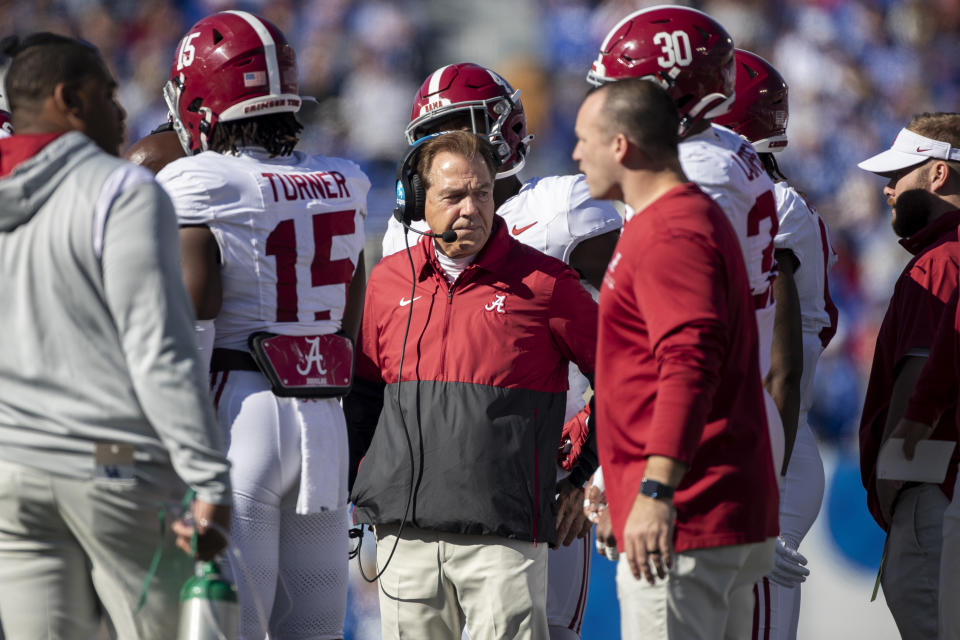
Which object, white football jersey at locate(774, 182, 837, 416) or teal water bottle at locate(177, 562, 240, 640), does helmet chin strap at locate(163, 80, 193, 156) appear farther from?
white football jersey at locate(774, 182, 837, 416)

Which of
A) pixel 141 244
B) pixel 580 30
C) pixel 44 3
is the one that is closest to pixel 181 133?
pixel 141 244

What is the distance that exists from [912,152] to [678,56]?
5.39 feet

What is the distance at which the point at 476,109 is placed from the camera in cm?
472

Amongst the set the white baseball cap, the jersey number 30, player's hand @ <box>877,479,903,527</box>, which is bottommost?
player's hand @ <box>877,479,903,527</box>

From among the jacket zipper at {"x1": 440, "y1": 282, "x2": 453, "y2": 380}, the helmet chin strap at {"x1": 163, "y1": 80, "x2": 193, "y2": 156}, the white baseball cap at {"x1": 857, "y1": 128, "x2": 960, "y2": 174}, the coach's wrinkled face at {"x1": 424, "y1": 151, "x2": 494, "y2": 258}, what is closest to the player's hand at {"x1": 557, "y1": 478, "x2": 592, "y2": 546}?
the jacket zipper at {"x1": 440, "y1": 282, "x2": 453, "y2": 380}

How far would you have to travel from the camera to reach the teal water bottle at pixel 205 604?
9.19 feet

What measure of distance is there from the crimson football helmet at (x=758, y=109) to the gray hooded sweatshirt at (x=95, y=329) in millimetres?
2607

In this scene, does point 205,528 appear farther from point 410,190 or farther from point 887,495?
point 887,495

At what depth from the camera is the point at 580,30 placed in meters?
11.1

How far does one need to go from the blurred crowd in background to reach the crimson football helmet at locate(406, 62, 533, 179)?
5.08 meters

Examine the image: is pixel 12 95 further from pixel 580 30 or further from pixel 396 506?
pixel 580 30

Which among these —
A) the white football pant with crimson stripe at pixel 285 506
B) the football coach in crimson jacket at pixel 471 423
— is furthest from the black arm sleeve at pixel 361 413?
the white football pant with crimson stripe at pixel 285 506

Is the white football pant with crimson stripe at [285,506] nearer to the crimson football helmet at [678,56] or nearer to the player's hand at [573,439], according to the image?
the player's hand at [573,439]

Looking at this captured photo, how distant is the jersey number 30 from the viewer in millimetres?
3652
